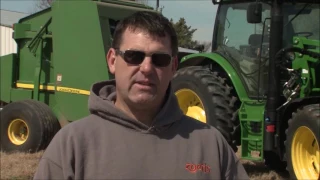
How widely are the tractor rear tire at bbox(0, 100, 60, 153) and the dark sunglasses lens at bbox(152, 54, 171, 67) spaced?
6297 mm

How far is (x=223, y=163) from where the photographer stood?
1.90 metres

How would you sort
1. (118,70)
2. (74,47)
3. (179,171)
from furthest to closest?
(74,47)
(118,70)
(179,171)

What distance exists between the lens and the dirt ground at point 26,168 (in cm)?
640

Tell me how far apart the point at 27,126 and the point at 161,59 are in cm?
658

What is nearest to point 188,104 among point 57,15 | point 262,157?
point 262,157

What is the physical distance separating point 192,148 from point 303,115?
13.1 feet

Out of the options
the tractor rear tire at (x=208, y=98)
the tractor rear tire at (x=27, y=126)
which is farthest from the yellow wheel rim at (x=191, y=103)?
the tractor rear tire at (x=27, y=126)

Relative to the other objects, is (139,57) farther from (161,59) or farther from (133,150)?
(133,150)

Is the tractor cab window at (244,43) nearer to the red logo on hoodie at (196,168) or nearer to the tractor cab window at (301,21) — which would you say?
the tractor cab window at (301,21)

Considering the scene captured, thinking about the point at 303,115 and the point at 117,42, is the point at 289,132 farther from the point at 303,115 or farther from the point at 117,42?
the point at 117,42

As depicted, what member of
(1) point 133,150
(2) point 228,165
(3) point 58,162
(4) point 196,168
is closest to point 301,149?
(2) point 228,165

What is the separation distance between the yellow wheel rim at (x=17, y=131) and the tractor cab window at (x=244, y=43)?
3.45 m

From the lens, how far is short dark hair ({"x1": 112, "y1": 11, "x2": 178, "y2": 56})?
1872mm

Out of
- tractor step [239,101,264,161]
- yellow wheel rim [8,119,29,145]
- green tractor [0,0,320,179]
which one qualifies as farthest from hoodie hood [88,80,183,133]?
yellow wheel rim [8,119,29,145]
